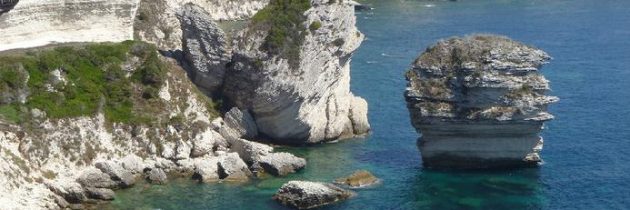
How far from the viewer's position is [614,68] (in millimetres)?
107000

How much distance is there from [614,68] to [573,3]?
202 feet

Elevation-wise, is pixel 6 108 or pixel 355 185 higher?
pixel 6 108

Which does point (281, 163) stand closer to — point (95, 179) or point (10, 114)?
point (95, 179)

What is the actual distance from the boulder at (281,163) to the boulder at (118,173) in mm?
8784

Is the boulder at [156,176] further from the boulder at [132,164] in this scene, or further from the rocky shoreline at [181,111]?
the boulder at [132,164]

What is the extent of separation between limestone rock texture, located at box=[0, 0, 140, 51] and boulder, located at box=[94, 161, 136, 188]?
12845mm

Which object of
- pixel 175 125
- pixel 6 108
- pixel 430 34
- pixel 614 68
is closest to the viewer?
pixel 6 108

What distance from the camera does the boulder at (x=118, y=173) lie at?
68375 millimetres

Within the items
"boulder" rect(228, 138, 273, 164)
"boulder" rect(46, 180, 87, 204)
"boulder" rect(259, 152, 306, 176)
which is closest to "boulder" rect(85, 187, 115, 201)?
"boulder" rect(46, 180, 87, 204)

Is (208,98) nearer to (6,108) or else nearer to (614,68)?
(6,108)

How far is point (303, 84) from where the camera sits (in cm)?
7894

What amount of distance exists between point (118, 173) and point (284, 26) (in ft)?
60.0

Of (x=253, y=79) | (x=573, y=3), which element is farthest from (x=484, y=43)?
(x=573, y=3)

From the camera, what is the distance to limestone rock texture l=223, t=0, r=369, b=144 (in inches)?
3083
